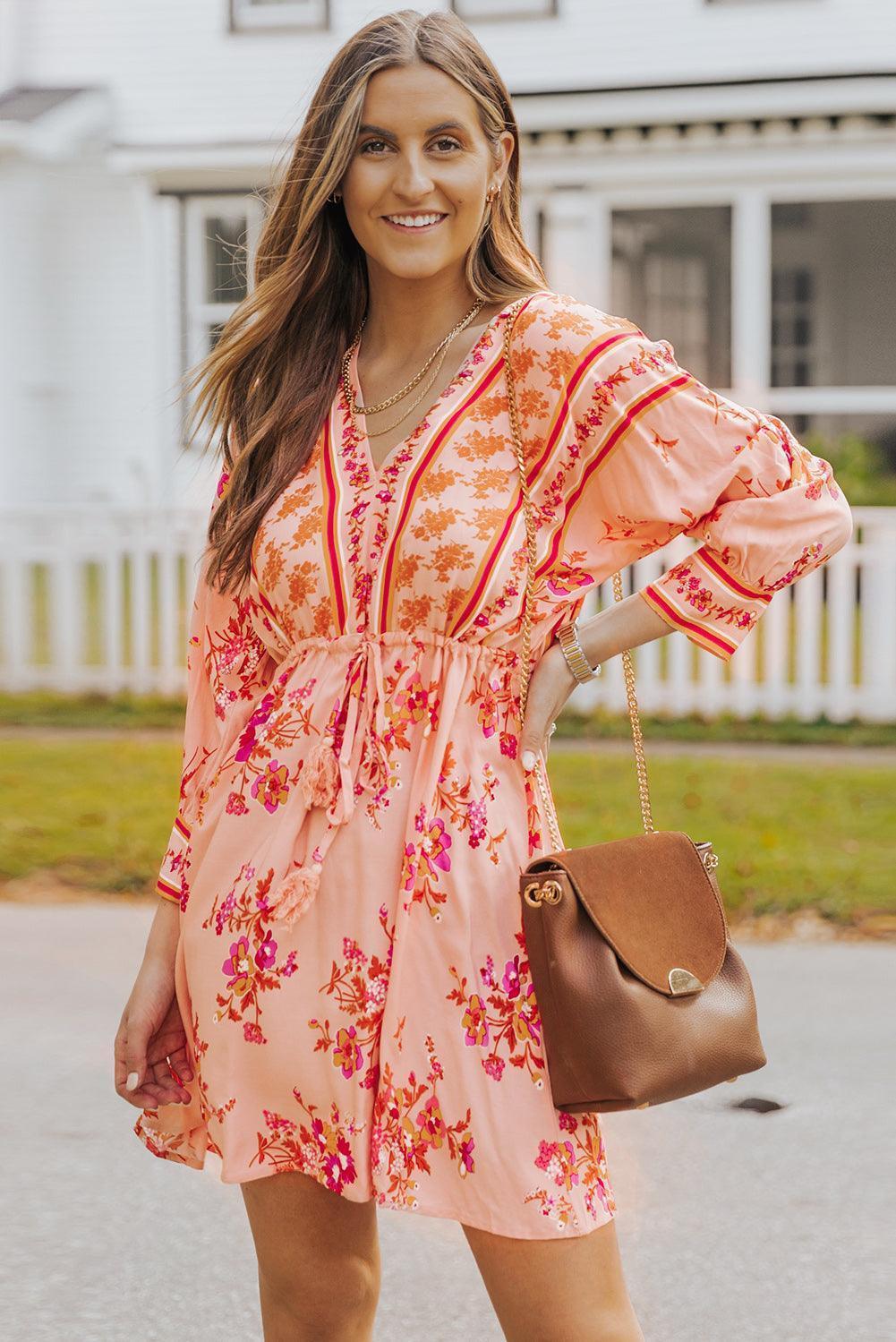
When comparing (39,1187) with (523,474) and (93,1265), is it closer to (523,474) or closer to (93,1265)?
(93,1265)

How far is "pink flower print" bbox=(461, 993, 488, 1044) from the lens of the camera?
185cm

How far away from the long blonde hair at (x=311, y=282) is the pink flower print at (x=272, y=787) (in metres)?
0.27

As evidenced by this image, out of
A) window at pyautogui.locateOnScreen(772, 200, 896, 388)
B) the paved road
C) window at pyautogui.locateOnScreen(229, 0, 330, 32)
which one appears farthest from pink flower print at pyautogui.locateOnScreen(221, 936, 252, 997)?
window at pyautogui.locateOnScreen(772, 200, 896, 388)

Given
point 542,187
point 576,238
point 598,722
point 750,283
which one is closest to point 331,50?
point 542,187

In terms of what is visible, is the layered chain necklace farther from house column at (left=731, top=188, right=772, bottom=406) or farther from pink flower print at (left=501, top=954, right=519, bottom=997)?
house column at (left=731, top=188, right=772, bottom=406)

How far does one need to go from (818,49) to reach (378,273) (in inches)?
435

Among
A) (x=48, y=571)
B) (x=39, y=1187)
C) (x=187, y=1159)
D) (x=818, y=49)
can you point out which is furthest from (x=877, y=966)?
(x=818, y=49)

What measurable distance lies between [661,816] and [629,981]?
4528 millimetres

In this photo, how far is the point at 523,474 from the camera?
1.96 meters

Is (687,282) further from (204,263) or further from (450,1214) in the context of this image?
(450,1214)

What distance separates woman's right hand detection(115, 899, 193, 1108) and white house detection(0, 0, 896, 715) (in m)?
6.69

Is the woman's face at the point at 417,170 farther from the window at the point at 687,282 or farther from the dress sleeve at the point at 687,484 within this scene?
the window at the point at 687,282

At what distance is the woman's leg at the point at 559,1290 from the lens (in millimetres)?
1795

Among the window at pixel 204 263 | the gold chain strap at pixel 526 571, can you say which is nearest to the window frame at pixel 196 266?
the window at pixel 204 263
